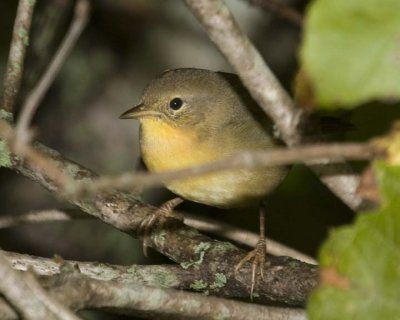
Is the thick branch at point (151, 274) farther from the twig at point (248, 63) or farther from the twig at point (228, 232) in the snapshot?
the twig at point (248, 63)

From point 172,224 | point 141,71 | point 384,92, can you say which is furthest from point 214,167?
point 141,71

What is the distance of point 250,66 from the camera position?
59.4 inches

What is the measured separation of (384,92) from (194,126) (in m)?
1.79

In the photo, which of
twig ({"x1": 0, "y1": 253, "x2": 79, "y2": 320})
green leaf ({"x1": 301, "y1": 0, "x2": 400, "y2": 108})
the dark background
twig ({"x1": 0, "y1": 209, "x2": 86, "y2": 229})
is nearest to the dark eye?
twig ({"x1": 0, "y1": 209, "x2": 86, "y2": 229})

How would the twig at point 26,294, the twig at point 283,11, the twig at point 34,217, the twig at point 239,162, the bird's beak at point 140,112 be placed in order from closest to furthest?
the twig at point 239,162 < the twig at point 26,294 < the twig at point 283,11 < the twig at point 34,217 < the bird's beak at point 140,112

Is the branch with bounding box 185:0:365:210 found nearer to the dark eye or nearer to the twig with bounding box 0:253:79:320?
the twig with bounding box 0:253:79:320

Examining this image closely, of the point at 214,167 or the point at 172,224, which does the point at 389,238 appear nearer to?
the point at 214,167

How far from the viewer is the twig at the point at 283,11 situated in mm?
1669

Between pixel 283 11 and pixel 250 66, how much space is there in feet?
0.83

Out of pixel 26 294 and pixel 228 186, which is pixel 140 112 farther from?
pixel 26 294

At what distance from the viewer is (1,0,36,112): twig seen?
2.18 meters

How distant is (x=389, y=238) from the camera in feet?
4.01

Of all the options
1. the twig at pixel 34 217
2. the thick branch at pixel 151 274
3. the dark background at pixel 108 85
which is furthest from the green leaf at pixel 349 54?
the dark background at pixel 108 85

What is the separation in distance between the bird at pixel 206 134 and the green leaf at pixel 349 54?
1.45m
